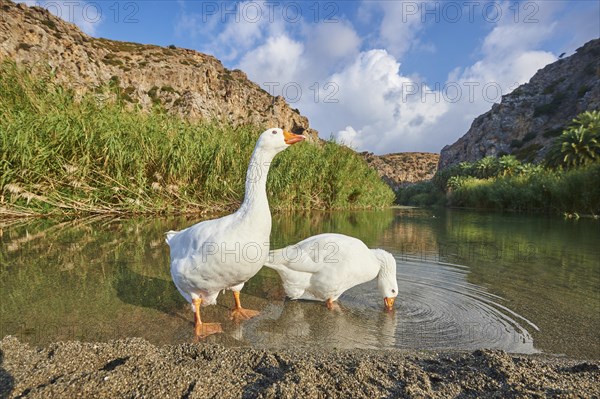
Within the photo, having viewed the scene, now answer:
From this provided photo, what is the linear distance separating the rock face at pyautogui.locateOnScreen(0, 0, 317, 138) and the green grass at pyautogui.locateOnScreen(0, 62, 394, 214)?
1209 inches

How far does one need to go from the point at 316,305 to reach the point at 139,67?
293 ft

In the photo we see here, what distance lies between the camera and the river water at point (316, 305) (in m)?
3.12

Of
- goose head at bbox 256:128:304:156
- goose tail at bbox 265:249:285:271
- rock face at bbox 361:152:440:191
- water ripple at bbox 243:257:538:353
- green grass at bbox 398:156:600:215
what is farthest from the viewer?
rock face at bbox 361:152:440:191

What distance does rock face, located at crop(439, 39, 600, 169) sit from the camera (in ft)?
255

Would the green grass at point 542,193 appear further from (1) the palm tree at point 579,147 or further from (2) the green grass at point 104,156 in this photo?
(2) the green grass at point 104,156

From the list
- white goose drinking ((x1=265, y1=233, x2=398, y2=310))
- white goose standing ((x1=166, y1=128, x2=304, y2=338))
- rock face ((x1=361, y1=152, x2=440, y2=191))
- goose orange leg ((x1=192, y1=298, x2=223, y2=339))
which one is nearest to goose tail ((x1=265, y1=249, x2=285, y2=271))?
white goose drinking ((x1=265, y1=233, x2=398, y2=310))

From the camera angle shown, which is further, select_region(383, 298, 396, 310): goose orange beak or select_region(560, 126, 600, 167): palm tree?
select_region(560, 126, 600, 167): palm tree

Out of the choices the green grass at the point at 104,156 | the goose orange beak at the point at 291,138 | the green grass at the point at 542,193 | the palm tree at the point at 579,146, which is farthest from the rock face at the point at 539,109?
the goose orange beak at the point at 291,138

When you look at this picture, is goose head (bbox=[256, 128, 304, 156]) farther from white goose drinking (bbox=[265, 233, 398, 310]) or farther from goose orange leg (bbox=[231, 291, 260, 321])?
goose orange leg (bbox=[231, 291, 260, 321])

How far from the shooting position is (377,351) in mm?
2850

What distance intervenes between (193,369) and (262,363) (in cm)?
41

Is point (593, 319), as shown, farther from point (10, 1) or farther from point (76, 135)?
point (10, 1)

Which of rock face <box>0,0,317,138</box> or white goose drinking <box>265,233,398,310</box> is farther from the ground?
rock face <box>0,0,317,138</box>

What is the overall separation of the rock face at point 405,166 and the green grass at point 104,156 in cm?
11829
